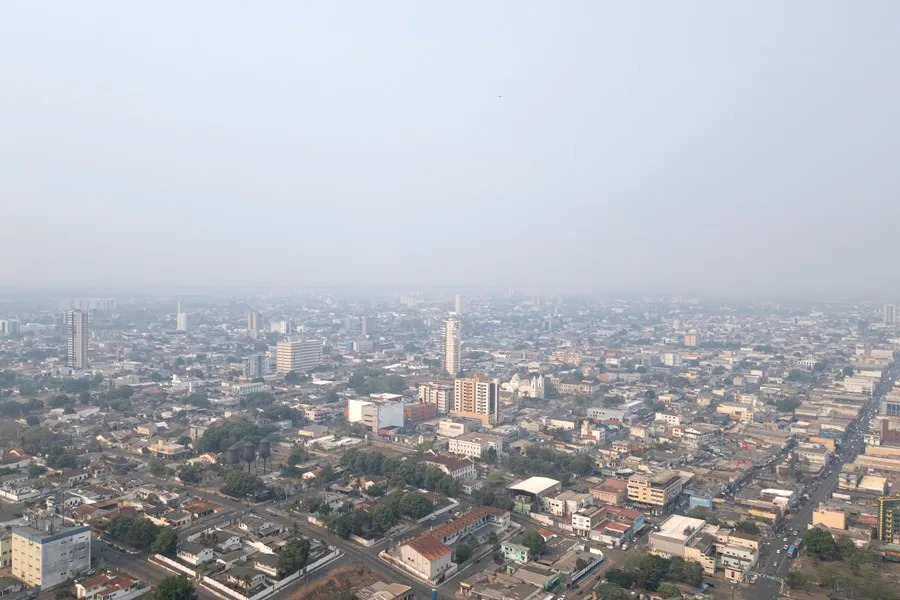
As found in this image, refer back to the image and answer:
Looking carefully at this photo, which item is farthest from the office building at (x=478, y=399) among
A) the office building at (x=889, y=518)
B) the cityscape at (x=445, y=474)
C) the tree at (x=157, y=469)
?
the office building at (x=889, y=518)

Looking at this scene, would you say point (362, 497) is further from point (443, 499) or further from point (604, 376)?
point (604, 376)

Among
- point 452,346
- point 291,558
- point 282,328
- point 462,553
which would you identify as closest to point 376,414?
point 462,553

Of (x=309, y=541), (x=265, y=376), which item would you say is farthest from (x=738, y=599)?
(x=265, y=376)

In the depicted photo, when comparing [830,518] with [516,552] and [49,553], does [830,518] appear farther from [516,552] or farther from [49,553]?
[49,553]

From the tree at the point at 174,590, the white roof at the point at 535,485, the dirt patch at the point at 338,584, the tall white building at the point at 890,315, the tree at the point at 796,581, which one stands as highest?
the tall white building at the point at 890,315

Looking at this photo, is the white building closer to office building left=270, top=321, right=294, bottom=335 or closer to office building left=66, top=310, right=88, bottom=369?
office building left=66, top=310, right=88, bottom=369

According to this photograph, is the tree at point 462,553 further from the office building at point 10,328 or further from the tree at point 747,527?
the office building at point 10,328
